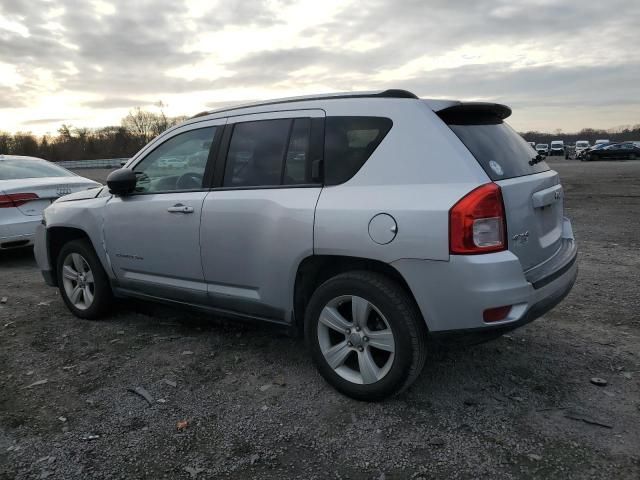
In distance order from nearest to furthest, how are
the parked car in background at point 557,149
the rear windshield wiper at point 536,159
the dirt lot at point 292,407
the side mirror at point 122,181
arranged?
the dirt lot at point 292,407 < the rear windshield wiper at point 536,159 < the side mirror at point 122,181 < the parked car in background at point 557,149

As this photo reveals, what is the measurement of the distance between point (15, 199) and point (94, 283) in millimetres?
3203

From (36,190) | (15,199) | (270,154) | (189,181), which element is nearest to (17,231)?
(15,199)

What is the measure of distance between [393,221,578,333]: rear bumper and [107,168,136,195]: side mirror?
2424 millimetres

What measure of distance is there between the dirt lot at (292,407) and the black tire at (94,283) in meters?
0.14

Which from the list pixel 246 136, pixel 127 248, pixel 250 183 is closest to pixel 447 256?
pixel 250 183

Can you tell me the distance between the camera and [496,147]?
10.0ft

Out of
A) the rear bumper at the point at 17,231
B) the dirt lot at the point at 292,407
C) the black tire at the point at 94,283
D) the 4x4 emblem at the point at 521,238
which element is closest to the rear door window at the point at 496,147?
the 4x4 emblem at the point at 521,238

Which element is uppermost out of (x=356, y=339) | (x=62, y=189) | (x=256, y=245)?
(x=62, y=189)

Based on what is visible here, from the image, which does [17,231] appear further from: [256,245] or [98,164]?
[98,164]

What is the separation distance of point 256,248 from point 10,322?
2978 mm

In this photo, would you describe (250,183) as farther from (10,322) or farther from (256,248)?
(10,322)

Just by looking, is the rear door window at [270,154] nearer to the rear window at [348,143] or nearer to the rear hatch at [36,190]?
the rear window at [348,143]

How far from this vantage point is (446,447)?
264 cm

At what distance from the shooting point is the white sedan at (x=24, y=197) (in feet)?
22.4
